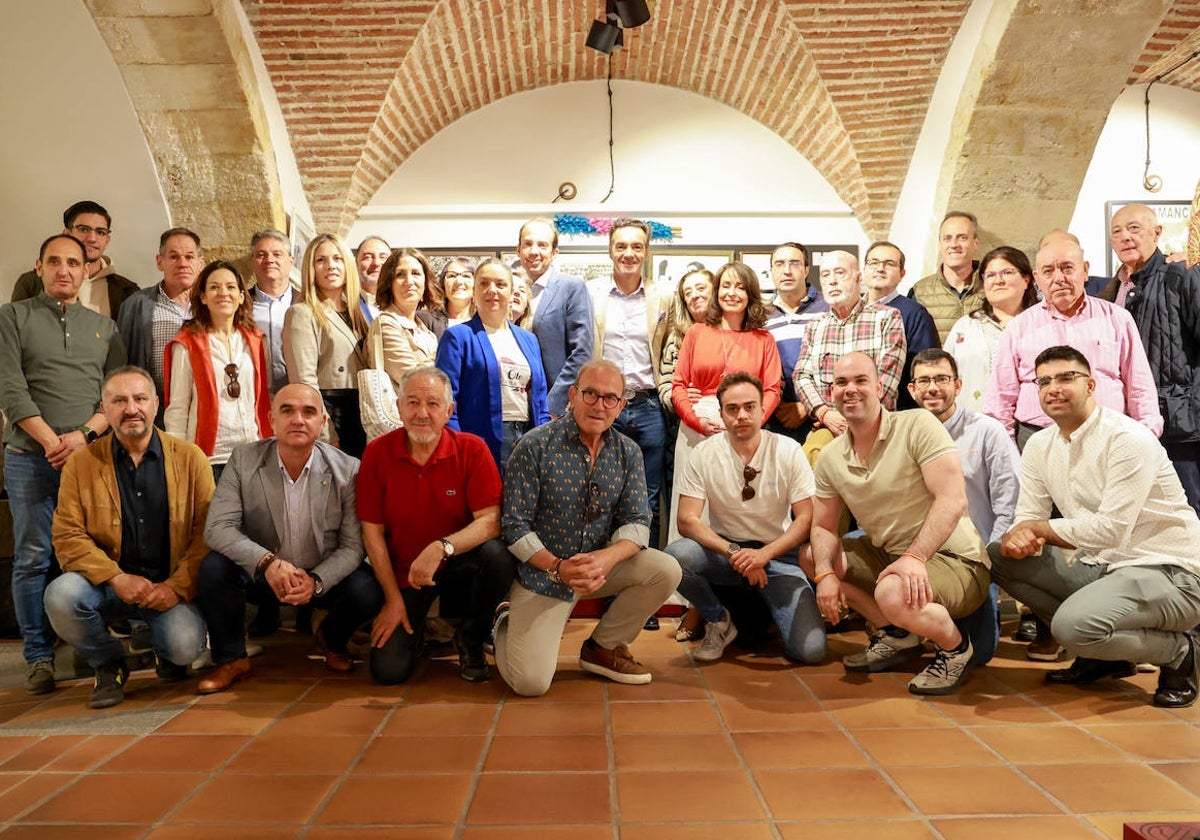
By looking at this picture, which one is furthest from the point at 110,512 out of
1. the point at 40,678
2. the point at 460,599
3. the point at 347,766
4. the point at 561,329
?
the point at 561,329

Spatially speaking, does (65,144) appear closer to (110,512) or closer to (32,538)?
(32,538)

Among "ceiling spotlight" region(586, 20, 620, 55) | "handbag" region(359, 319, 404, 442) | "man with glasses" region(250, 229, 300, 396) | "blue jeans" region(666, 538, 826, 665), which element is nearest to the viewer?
"blue jeans" region(666, 538, 826, 665)

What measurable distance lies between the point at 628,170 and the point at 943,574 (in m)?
5.37

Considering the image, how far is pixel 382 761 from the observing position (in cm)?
254

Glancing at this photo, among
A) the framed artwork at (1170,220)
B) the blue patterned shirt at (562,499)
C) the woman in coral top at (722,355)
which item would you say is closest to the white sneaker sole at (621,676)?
the blue patterned shirt at (562,499)

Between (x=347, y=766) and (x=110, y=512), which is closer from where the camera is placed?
(x=347, y=766)

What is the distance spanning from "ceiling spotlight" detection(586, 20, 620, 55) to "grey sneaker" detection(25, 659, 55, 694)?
4.42 metres

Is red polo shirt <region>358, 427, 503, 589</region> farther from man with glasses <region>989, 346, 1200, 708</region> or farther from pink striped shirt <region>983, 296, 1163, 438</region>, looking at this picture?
pink striped shirt <region>983, 296, 1163, 438</region>

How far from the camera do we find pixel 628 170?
7766 millimetres

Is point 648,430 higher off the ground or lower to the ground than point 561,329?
lower

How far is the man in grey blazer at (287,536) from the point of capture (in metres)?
3.21

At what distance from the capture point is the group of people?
3.13 m

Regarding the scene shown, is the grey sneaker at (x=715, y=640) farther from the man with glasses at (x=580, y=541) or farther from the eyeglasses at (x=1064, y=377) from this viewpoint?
the eyeglasses at (x=1064, y=377)

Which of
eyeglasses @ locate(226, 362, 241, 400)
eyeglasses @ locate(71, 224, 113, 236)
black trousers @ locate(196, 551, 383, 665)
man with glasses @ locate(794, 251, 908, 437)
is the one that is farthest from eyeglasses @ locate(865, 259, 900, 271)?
eyeglasses @ locate(71, 224, 113, 236)
